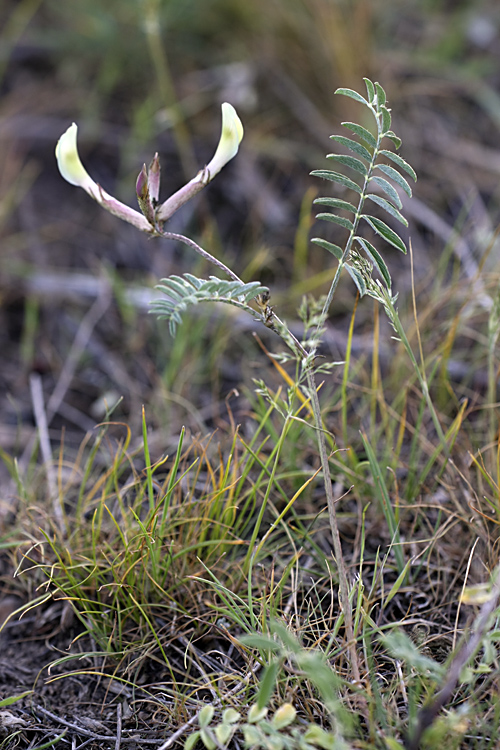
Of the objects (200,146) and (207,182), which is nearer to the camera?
(207,182)

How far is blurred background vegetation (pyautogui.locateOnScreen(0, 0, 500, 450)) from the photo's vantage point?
2.19 m

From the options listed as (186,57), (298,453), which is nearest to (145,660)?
(298,453)

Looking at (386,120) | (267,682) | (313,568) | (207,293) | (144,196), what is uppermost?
(386,120)

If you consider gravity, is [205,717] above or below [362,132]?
below

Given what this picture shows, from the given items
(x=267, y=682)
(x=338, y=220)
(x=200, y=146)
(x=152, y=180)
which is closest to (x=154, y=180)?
(x=152, y=180)

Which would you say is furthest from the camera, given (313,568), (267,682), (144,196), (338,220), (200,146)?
(200,146)

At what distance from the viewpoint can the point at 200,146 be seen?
2.73 metres

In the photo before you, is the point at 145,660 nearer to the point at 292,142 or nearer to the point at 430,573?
the point at 430,573

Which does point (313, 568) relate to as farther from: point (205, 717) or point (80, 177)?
point (80, 177)

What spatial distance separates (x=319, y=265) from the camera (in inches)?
87.9

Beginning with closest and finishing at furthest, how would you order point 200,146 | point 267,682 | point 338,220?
point 267,682 → point 338,220 → point 200,146

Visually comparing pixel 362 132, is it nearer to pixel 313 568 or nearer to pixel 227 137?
pixel 227 137

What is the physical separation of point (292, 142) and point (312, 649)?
2.15m

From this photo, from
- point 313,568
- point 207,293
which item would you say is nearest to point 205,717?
point 313,568
